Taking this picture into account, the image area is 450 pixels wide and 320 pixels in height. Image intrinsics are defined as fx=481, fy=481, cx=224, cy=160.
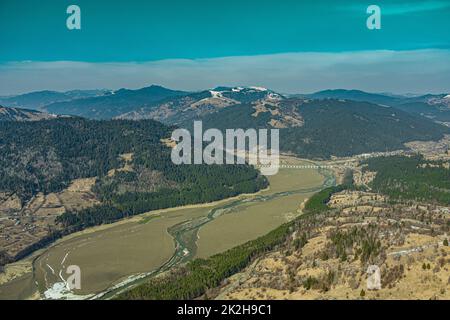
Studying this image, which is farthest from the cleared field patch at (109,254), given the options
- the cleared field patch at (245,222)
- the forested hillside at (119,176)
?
the forested hillside at (119,176)

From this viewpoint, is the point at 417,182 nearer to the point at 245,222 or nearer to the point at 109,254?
the point at 245,222

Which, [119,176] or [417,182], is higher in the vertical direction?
[119,176]

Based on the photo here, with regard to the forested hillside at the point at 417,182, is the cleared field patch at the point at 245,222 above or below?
below

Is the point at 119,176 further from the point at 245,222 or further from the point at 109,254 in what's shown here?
the point at 109,254

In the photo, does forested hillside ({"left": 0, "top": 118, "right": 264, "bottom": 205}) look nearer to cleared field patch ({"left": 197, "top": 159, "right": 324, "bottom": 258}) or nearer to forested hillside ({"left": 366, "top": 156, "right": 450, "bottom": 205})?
cleared field patch ({"left": 197, "top": 159, "right": 324, "bottom": 258})

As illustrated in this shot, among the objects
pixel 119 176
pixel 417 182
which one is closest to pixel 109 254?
pixel 119 176

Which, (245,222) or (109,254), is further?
(245,222)

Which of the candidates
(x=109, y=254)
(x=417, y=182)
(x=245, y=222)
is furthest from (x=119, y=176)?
(x=417, y=182)

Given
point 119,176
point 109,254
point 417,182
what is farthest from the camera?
point 119,176

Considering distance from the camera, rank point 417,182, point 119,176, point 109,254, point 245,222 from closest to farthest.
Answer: point 109,254 < point 245,222 < point 417,182 < point 119,176

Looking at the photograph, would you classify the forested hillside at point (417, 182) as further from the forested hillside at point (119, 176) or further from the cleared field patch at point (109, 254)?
the cleared field patch at point (109, 254)

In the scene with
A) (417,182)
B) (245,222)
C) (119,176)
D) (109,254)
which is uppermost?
(119,176)
